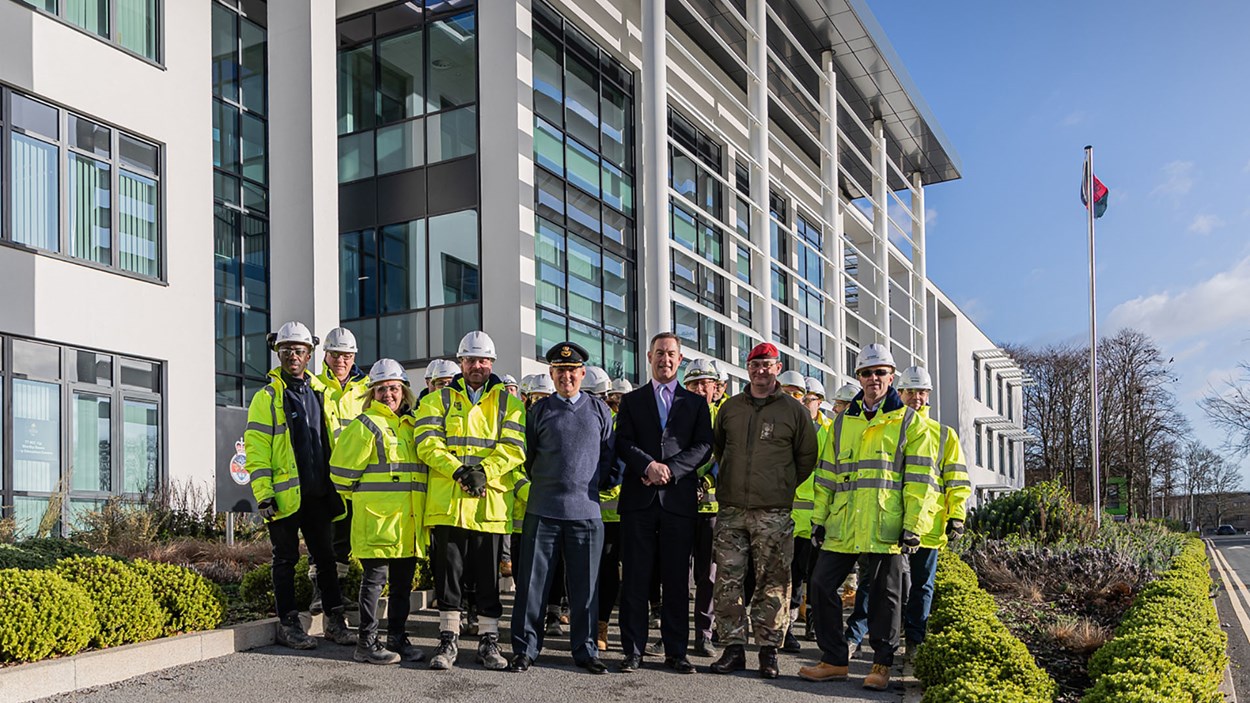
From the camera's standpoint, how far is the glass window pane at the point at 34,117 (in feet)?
46.3

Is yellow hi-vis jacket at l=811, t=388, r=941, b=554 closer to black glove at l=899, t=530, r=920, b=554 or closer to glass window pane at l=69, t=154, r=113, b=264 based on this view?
black glove at l=899, t=530, r=920, b=554

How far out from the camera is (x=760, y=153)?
24.9 m

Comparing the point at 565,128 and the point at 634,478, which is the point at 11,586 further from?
the point at 565,128

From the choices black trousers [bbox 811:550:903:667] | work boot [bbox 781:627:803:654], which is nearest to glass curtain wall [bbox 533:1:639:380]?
work boot [bbox 781:627:803:654]

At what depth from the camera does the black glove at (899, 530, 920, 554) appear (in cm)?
725

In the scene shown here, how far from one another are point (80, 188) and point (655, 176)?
29.7ft

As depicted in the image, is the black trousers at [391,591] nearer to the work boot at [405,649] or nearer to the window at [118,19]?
the work boot at [405,649]

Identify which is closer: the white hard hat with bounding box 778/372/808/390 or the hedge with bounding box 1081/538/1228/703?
the hedge with bounding box 1081/538/1228/703

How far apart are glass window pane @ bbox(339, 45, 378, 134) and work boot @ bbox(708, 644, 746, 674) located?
14.8 metres

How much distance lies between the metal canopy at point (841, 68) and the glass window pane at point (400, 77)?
5656mm

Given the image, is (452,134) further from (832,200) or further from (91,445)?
(832,200)

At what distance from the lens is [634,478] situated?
7797 mm

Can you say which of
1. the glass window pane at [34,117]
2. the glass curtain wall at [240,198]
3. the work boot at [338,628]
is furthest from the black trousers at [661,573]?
the glass curtain wall at [240,198]

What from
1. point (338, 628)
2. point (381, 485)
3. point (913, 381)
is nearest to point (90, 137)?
point (338, 628)
